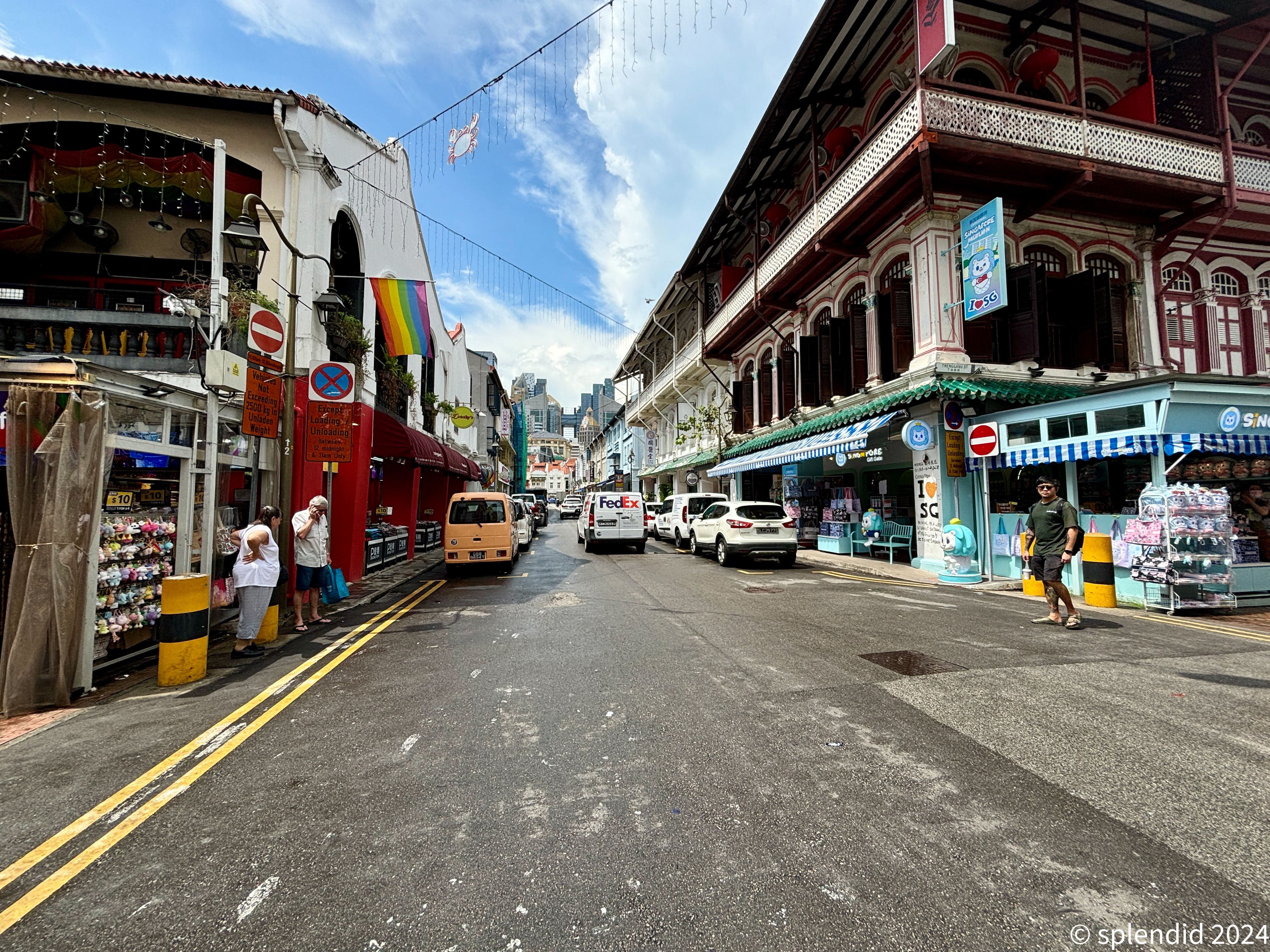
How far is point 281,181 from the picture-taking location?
38.1 feet

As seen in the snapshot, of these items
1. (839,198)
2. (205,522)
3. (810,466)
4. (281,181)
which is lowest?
(205,522)

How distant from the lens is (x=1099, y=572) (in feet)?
29.3

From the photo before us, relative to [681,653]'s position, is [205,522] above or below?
above

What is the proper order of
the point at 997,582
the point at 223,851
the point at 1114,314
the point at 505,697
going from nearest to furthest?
the point at 223,851 → the point at 505,697 → the point at 997,582 → the point at 1114,314

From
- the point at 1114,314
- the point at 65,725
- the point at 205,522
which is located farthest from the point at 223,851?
the point at 1114,314

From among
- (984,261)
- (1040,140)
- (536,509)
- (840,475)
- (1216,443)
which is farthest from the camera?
(536,509)

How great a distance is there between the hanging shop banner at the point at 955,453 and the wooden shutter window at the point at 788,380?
295 inches

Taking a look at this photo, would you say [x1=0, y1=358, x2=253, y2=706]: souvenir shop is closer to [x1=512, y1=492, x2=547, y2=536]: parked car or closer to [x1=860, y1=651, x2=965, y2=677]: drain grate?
[x1=860, y1=651, x2=965, y2=677]: drain grate

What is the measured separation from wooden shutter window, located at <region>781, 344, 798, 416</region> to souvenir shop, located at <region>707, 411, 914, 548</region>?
179 cm

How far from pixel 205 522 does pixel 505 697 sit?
16.9 feet

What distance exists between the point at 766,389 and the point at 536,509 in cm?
1722

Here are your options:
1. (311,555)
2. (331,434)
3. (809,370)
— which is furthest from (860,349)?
(311,555)

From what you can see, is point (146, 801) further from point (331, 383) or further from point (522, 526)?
→ point (522, 526)

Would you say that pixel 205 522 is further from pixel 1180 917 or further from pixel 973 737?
pixel 1180 917
